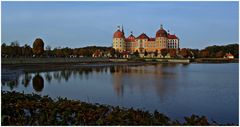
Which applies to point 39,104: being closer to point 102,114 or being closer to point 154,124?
point 102,114

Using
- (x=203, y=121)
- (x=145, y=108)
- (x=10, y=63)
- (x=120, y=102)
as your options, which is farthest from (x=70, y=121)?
(x=10, y=63)

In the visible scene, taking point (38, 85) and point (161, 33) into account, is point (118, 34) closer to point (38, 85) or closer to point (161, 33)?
point (161, 33)

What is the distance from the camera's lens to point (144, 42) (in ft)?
268

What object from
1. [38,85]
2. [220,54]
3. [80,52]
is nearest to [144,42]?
[220,54]

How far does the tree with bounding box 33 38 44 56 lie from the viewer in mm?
48406

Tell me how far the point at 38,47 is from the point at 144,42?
37752mm

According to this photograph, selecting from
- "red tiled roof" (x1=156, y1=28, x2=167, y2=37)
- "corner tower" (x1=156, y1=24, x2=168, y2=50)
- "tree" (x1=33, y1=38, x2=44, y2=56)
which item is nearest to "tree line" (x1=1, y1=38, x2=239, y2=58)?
"tree" (x1=33, y1=38, x2=44, y2=56)

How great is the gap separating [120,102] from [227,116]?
9.95 ft

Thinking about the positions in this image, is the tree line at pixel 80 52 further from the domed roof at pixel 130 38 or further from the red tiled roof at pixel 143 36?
the domed roof at pixel 130 38

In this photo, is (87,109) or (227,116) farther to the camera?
(227,116)

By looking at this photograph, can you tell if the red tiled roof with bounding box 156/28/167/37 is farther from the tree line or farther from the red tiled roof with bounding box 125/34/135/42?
the red tiled roof with bounding box 125/34/135/42

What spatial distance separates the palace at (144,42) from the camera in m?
79.0

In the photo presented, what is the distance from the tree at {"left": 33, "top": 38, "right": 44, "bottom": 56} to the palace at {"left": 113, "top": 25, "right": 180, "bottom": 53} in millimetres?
31969

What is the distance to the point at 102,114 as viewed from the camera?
6.38 m
